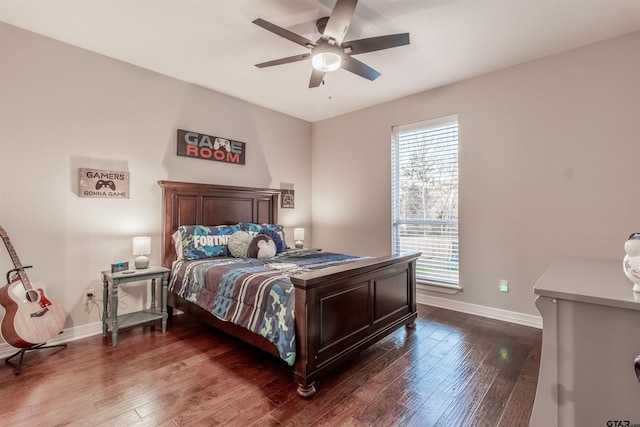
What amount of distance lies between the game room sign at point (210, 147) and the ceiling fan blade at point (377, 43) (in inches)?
91.3

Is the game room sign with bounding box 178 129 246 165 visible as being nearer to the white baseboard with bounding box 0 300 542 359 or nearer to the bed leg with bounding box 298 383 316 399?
the white baseboard with bounding box 0 300 542 359

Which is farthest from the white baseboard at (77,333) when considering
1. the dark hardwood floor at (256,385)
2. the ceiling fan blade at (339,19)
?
the ceiling fan blade at (339,19)

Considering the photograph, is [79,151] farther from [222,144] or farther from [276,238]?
[276,238]

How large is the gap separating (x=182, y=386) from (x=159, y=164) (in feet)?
8.01

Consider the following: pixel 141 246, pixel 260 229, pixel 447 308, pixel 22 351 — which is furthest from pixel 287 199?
pixel 22 351

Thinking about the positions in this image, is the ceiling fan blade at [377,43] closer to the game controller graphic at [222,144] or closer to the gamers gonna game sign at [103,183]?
the game controller graphic at [222,144]

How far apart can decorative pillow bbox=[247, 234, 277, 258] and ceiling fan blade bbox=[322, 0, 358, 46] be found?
2.19 meters

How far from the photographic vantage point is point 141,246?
310cm

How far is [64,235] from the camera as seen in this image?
2875 millimetres

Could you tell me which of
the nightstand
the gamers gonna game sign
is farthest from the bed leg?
the gamers gonna game sign

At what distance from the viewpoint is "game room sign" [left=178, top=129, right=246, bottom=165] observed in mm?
3703

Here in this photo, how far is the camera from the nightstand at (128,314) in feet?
9.12

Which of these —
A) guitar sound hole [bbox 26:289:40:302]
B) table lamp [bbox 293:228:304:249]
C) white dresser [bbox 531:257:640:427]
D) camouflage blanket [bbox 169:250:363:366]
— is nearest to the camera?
white dresser [bbox 531:257:640:427]

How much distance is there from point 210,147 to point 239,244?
4.57ft
